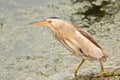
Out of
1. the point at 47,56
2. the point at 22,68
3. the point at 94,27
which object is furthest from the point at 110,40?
the point at 22,68

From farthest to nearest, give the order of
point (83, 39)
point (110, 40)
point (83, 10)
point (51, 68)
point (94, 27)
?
point (83, 10) < point (94, 27) < point (110, 40) < point (51, 68) < point (83, 39)

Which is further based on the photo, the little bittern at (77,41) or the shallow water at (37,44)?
the shallow water at (37,44)

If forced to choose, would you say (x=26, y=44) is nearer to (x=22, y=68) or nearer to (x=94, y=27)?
(x=22, y=68)

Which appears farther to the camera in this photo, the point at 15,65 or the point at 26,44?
the point at 26,44

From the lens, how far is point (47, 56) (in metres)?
5.09

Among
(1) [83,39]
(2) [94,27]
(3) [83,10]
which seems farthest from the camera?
(3) [83,10]

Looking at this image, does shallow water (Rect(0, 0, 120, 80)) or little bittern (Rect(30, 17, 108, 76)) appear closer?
little bittern (Rect(30, 17, 108, 76))

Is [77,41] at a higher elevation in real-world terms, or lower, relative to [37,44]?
higher

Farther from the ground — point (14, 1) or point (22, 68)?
point (14, 1)

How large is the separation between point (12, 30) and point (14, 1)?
68 cm

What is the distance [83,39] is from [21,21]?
245cm

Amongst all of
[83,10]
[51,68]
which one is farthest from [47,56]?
[83,10]

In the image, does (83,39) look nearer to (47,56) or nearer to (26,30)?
(47,56)

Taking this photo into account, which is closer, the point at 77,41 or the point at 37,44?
the point at 77,41
